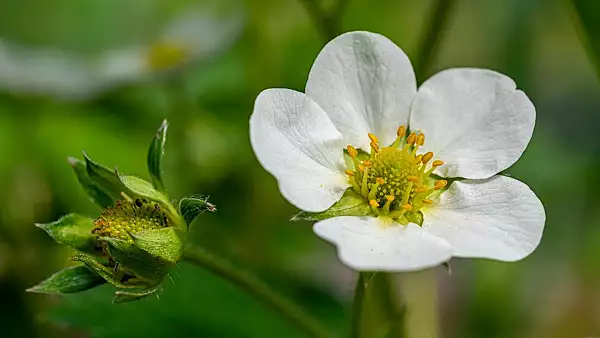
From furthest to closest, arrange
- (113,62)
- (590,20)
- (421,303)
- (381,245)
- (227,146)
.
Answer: (113,62) < (227,146) < (421,303) < (590,20) < (381,245)

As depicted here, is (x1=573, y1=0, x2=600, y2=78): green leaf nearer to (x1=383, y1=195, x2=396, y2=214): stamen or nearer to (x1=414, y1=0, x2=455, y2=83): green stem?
(x1=414, y1=0, x2=455, y2=83): green stem

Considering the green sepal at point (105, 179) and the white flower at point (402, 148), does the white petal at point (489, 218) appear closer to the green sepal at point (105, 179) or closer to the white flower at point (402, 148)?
the white flower at point (402, 148)

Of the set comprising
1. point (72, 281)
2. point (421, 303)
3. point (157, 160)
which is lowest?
point (421, 303)

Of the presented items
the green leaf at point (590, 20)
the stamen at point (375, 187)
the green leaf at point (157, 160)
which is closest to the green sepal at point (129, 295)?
the green leaf at point (157, 160)

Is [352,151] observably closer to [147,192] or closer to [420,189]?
[420,189]

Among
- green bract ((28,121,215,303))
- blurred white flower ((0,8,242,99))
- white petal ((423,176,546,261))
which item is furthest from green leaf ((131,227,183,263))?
blurred white flower ((0,8,242,99))

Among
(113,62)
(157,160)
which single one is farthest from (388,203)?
(113,62)
